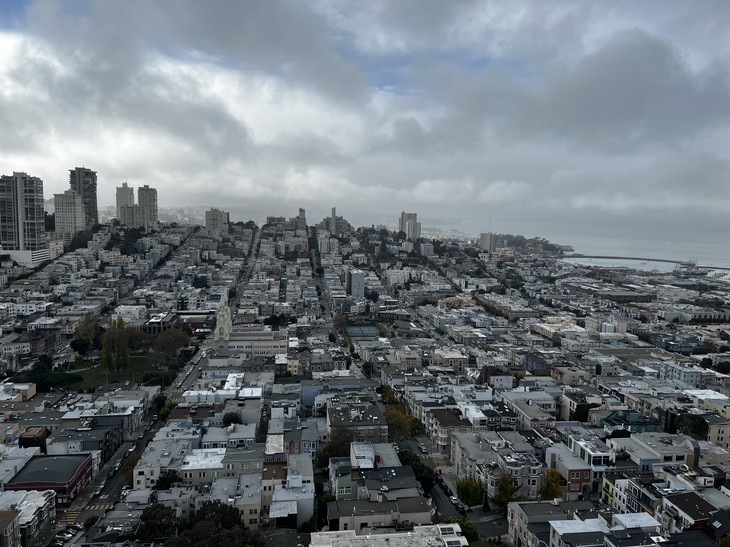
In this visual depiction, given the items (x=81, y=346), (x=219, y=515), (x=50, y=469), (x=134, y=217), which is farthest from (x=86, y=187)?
(x=219, y=515)

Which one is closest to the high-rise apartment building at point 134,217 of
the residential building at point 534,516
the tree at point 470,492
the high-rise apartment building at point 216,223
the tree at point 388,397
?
the high-rise apartment building at point 216,223

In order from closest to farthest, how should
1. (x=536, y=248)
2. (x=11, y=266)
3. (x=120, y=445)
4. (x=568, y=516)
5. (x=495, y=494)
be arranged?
(x=568, y=516)
(x=495, y=494)
(x=120, y=445)
(x=11, y=266)
(x=536, y=248)

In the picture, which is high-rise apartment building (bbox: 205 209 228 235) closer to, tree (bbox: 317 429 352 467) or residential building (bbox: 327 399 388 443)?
residential building (bbox: 327 399 388 443)

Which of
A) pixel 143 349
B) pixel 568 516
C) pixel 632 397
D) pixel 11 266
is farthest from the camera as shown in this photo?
pixel 11 266

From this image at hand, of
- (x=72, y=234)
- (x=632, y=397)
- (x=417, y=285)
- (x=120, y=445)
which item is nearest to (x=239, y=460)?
(x=120, y=445)

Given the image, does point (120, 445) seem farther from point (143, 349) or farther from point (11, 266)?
point (11, 266)

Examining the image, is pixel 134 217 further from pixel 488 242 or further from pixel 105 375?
pixel 105 375
